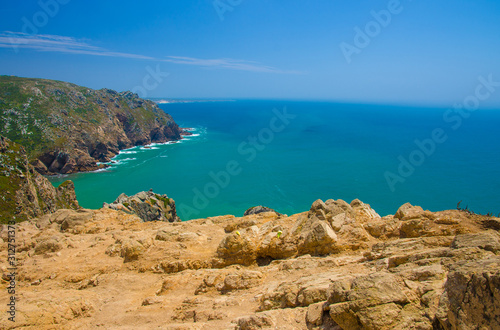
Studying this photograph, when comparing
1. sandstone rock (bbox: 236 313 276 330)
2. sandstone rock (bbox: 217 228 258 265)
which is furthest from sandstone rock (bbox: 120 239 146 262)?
sandstone rock (bbox: 236 313 276 330)

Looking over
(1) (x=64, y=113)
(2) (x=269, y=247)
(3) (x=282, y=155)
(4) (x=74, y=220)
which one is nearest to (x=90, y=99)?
(1) (x=64, y=113)

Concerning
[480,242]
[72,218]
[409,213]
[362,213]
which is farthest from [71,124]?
[480,242]

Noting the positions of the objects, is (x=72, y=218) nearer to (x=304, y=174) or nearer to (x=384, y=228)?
(x=384, y=228)

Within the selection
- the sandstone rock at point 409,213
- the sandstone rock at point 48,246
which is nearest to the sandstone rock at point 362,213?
the sandstone rock at point 409,213

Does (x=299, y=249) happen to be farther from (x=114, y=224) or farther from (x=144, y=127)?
(x=144, y=127)

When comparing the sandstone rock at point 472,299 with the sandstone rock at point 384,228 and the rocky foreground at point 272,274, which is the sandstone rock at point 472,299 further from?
the sandstone rock at point 384,228

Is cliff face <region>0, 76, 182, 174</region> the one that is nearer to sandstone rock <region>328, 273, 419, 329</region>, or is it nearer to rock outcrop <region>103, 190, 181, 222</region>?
rock outcrop <region>103, 190, 181, 222</region>
